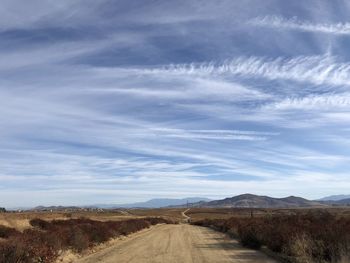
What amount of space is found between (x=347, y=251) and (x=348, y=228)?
4.66 metres

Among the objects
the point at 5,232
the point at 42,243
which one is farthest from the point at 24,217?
the point at 42,243

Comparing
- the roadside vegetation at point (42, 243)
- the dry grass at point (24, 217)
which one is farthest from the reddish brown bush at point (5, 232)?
the dry grass at point (24, 217)

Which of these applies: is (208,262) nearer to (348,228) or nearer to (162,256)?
(162,256)

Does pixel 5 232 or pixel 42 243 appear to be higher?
pixel 5 232

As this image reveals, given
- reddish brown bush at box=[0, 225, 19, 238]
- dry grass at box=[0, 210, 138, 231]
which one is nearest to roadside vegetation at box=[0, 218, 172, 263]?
reddish brown bush at box=[0, 225, 19, 238]

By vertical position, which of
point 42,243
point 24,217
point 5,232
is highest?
point 24,217

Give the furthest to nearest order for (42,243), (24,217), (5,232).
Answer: (24,217), (5,232), (42,243)

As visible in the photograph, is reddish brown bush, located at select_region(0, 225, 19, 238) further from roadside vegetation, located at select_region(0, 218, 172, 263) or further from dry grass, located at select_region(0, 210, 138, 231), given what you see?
dry grass, located at select_region(0, 210, 138, 231)

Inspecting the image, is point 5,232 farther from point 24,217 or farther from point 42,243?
point 24,217

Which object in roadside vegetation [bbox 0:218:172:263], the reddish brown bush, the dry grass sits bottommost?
roadside vegetation [bbox 0:218:172:263]

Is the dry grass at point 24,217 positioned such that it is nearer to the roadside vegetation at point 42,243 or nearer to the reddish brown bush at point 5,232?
the reddish brown bush at point 5,232

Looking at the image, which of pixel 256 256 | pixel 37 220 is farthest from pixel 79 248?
pixel 37 220

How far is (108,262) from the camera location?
24.0m

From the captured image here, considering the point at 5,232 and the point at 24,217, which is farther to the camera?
the point at 24,217
